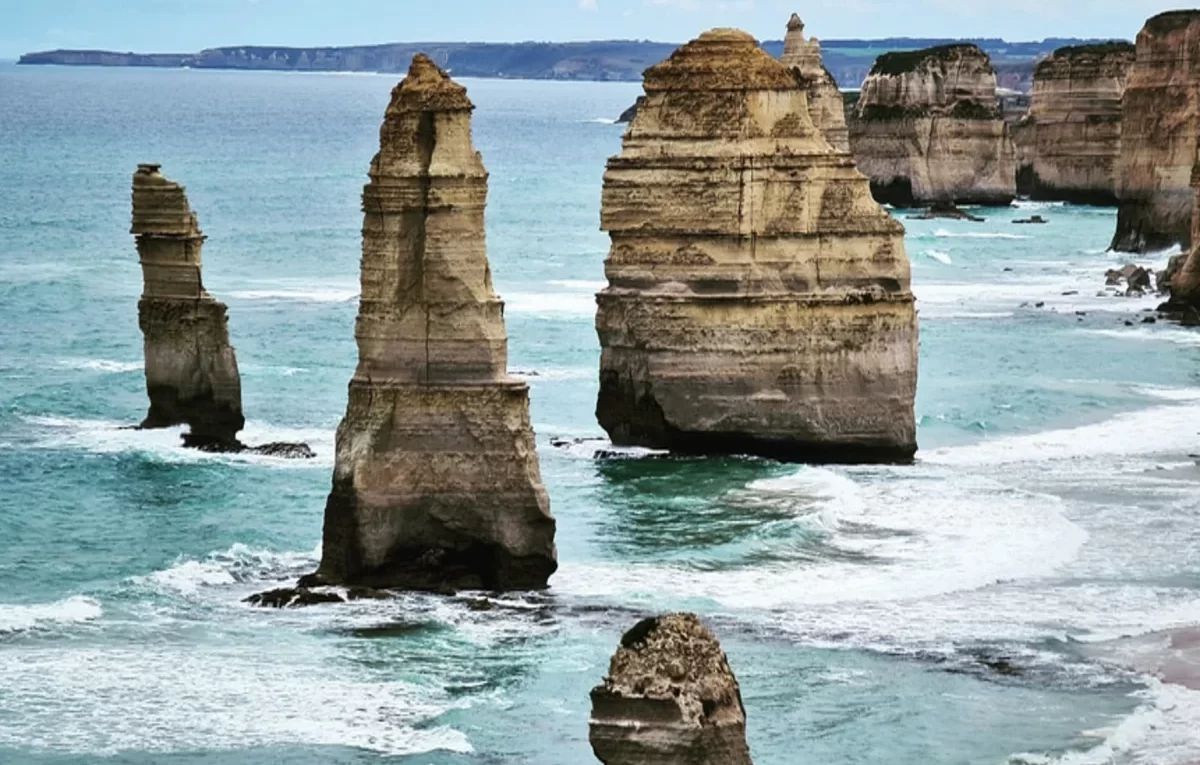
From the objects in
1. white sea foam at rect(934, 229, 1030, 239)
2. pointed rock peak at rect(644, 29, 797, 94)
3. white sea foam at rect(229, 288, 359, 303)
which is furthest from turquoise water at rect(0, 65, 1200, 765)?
white sea foam at rect(934, 229, 1030, 239)

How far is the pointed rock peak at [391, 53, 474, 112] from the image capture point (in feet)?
92.1


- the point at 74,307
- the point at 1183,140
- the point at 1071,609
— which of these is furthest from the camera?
the point at 1183,140

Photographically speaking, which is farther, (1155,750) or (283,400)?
(283,400)

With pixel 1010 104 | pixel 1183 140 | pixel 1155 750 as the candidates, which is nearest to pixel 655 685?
pixel 1155 750

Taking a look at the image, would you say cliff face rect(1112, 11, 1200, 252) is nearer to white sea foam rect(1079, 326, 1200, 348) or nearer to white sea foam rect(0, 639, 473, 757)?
white sea foam rect(1079, 326, 1200, 348)

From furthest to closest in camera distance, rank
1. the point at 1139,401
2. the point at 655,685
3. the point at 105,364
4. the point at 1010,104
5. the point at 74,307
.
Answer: the point at 1010,104 → the point at 74,307 → the point at 105,364 → the point at 1139,401 → the point at 655,685

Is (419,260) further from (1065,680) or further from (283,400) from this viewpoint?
(283,400)

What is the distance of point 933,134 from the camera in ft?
359

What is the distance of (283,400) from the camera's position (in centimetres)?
4588

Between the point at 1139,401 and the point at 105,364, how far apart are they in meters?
18.6

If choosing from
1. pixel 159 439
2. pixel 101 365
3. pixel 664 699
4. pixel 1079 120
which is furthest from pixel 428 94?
pixel 1079 120

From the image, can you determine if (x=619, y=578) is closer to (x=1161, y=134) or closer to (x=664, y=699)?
(x=664, y=699)

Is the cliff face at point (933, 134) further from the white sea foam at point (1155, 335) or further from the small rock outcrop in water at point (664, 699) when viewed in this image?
the small rock outcrop in water at point (664, 699)

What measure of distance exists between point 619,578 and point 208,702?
6448 millimetres
